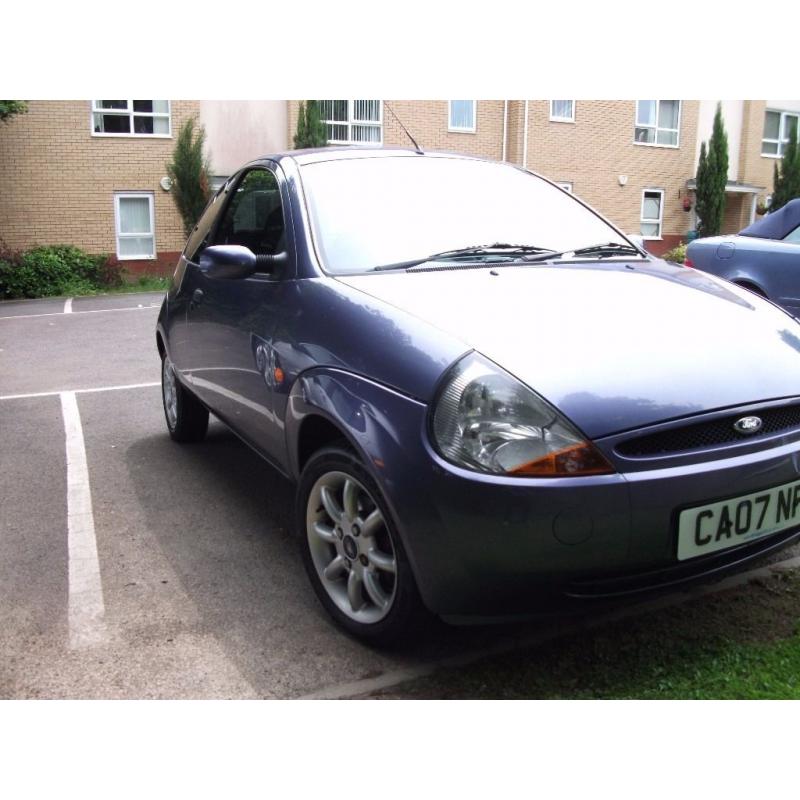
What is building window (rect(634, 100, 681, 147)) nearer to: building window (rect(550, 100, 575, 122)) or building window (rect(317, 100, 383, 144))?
building window (rect(550, 100, 575, 122))

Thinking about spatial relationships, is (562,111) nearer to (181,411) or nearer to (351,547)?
(181,411)

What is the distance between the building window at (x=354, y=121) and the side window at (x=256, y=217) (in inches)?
657

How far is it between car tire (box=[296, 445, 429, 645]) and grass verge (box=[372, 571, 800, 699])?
233 mm

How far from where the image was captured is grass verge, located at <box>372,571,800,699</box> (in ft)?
8.04

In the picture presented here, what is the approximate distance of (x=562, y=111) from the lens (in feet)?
75.9

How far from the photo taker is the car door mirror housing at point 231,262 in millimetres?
3309

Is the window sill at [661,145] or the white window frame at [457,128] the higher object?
the white window frame at [457,128]

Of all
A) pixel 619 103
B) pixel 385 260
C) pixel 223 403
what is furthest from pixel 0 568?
pixel 619 103

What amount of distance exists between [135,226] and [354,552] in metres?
17.7

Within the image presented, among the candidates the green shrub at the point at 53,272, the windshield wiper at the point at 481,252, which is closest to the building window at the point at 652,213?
the green shrub at the point at 53,272

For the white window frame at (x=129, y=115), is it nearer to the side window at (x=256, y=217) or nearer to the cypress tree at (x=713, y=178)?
the cypress tree at (x=713, y=178)

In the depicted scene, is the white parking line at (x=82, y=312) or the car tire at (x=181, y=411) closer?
the car tire at (x=181, y=411)

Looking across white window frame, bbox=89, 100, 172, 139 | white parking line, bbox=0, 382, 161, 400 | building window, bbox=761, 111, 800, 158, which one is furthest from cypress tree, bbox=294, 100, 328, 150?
building window, bbox=761, 111, 800, 158

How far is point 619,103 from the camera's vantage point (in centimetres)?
2403
